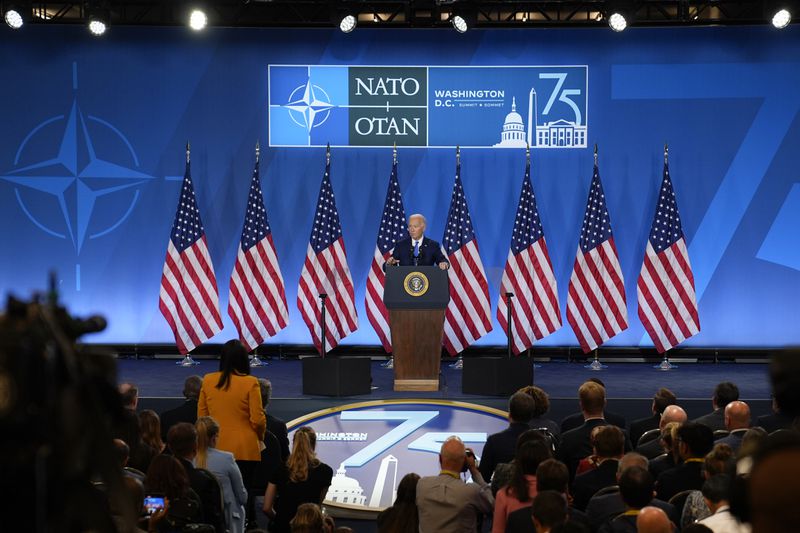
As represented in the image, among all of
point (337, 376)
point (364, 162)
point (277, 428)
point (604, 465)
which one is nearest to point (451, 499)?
point (604, 465)

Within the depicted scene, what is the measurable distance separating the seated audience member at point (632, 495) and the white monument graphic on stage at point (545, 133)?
898 centimetres

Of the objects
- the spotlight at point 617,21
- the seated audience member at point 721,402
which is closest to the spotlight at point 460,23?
the spotlight at point 617,21

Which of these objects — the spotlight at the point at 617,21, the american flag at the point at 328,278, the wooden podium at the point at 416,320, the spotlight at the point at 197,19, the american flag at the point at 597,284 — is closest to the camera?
the wooden podium at the point at 416,320

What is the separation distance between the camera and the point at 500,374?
966 cm

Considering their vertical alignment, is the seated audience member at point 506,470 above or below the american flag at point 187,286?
below

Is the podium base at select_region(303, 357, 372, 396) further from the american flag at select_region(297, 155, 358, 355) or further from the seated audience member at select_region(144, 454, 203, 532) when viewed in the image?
the seated audience member at select_region(144, 454, 203, 532)

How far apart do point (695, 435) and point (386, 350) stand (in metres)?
7.57

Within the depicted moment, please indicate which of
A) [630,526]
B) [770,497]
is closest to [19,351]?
[770,497]

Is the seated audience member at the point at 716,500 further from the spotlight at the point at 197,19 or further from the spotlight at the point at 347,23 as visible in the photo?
the spotlight at the point at 197,19

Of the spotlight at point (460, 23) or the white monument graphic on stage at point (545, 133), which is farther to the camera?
the white monument graphic on stage at point (545, 133)

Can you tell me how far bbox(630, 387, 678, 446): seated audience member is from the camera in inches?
263

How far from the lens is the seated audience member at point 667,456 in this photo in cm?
518

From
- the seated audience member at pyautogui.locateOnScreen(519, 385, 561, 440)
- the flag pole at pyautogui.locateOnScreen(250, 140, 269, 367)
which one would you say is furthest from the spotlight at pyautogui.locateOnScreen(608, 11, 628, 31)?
the seated audience member at pyautogui.locateOnScreen(519, 385, 561, 440)

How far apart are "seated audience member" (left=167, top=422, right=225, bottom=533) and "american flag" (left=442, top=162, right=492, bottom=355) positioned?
Result: 23.8ft
